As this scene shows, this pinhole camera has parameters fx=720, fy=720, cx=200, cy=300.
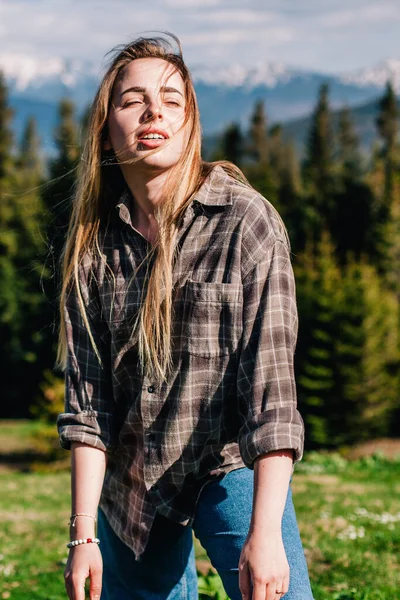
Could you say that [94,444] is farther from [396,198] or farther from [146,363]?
[396,198]

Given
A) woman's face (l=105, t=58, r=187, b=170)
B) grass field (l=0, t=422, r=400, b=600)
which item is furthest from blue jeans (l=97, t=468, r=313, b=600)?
woman's face (l=105, t=58, r=187, b=170)

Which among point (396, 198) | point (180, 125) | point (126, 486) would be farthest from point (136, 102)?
point (396, 198)

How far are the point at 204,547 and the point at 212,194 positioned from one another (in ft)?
4.20

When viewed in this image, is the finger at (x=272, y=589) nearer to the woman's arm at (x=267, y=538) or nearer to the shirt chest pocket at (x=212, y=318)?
the woman's arm at (x=267, y=538)

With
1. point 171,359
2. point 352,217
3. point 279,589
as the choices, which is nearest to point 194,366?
point 171,359

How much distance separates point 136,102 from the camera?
269 cm

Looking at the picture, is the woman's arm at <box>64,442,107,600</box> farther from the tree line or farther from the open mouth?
the open mouth

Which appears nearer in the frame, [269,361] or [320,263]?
[269,361]

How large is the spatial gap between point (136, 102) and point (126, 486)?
58.0 inches

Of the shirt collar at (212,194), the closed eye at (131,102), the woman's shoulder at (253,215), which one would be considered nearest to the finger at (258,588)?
the woman's shoulder at (253,215)

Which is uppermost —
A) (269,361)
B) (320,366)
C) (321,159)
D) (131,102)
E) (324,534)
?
(321,159)

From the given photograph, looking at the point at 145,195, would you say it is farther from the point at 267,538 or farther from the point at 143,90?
the point at 267,538

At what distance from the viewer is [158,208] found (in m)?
2.71

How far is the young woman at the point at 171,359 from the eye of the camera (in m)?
2.33
